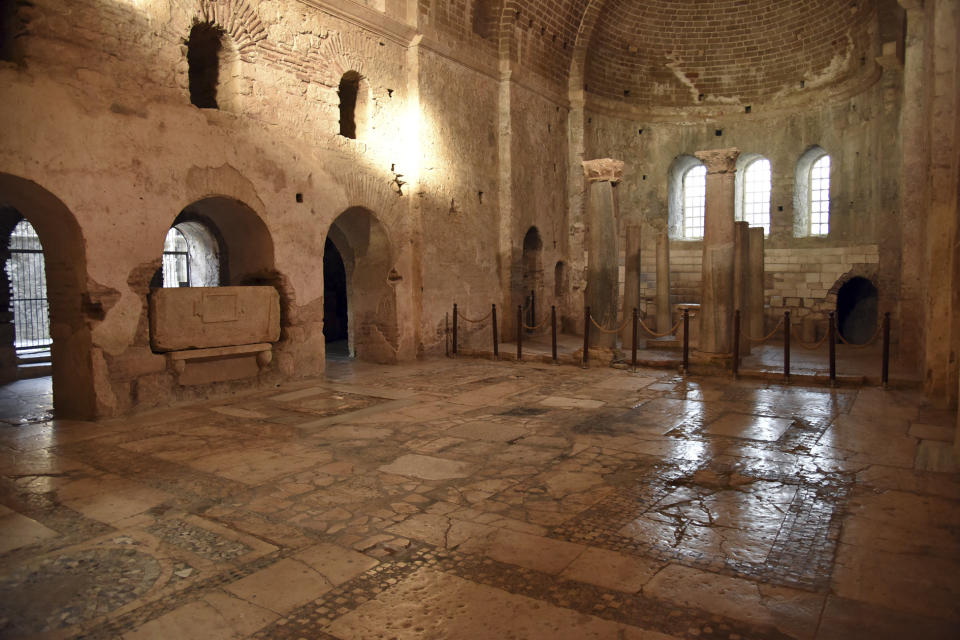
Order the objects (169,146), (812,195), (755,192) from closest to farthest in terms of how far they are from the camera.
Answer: (169,146) < (812,195) < (755,192)

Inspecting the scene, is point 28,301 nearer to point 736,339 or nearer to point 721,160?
point 721,160

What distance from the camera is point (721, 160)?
33.7ft

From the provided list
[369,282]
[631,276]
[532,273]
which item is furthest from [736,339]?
[532,273]

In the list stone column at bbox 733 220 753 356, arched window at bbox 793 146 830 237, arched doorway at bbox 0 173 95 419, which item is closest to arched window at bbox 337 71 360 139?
arched doorway at bbox 0 173 95 419

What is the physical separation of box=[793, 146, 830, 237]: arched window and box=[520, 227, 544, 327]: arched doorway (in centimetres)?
727

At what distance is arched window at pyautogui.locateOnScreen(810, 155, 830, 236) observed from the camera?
59.0ft

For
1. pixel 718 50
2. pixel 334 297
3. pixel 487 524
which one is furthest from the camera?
pixel 718 50

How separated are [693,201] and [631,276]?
793 centimetres

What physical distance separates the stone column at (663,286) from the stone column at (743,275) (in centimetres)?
162

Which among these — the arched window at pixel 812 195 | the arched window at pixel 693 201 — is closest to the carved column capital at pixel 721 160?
the arched window at pixel 812 195

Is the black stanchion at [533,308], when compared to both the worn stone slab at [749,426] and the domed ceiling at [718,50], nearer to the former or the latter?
the domed ceiling at [718,50]

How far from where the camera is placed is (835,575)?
3664 millimetres

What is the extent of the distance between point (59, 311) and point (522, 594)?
7.13 meters

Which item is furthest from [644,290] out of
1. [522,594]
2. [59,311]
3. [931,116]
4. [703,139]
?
[522,594]
